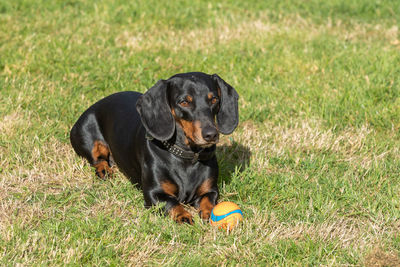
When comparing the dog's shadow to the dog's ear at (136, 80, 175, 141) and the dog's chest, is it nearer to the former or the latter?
the dog's chest

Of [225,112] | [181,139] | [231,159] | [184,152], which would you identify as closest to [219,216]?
[184,152]

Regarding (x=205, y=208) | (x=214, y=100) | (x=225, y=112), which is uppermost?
(x=214, y=100)

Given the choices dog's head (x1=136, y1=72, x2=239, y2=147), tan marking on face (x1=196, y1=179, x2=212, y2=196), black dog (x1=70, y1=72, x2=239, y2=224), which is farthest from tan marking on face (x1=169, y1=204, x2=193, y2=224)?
dog's head (x1=136, y1=72, x2=239, y2=147)

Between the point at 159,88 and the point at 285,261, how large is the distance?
1550 millimetres

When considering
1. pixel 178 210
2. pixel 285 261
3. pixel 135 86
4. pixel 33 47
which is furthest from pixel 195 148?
pixel 33 47

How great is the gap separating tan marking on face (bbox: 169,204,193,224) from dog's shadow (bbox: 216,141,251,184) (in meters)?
0.69

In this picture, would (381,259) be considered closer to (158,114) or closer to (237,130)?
(158,114)

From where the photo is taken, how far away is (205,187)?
4215 millimetres

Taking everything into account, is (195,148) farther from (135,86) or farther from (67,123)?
(135,86)

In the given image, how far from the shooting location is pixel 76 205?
13.7 feet

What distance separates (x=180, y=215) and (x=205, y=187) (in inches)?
14.9

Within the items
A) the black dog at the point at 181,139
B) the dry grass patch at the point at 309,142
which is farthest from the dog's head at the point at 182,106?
the dry grass patch at the point at 309,142

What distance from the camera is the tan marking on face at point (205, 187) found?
421 cm

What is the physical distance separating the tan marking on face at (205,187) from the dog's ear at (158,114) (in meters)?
0.52
